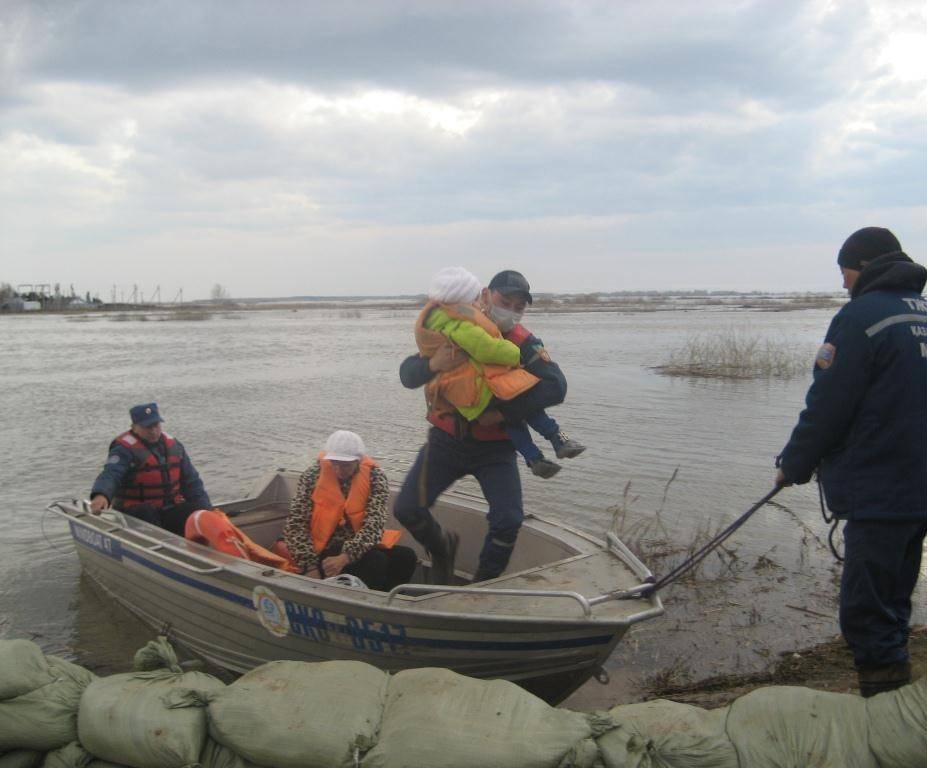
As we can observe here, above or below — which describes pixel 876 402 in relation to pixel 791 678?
above

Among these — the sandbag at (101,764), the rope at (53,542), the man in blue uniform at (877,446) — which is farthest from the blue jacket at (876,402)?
the rope at (53,542)

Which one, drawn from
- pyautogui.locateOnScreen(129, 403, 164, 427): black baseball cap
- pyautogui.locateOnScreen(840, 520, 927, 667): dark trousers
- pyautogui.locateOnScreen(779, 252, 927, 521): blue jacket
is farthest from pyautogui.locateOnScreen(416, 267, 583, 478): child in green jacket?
pyautogui.locateOnScreen(129, 403, 164, 427): black baseball cap

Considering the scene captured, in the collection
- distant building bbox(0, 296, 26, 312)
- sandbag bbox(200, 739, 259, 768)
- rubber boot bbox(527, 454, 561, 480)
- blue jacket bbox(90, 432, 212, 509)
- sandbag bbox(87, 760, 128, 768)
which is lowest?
sandbag bbox(87, 760, 128, 768)

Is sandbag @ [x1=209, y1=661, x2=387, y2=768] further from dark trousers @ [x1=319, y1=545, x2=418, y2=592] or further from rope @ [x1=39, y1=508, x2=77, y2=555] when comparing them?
rope @ [x1=39, y1=508, x2=77, y2=555]

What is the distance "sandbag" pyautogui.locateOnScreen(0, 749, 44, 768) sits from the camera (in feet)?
10.0

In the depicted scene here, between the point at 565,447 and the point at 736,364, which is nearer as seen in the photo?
the point at 565,447

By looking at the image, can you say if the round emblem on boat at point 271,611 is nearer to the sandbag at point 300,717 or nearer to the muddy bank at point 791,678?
the sandbag at point 300,717

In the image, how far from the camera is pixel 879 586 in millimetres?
3168

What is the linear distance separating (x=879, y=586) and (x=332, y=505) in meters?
3.21

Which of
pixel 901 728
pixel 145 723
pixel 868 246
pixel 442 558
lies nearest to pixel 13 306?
pixel 442 558

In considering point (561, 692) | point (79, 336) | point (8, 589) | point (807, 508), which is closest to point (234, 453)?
point (8, 589)

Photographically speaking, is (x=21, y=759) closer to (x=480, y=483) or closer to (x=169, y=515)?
(x=480, y=483)

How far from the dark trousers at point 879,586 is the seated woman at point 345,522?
2817 mm

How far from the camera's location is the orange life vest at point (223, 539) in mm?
5062
